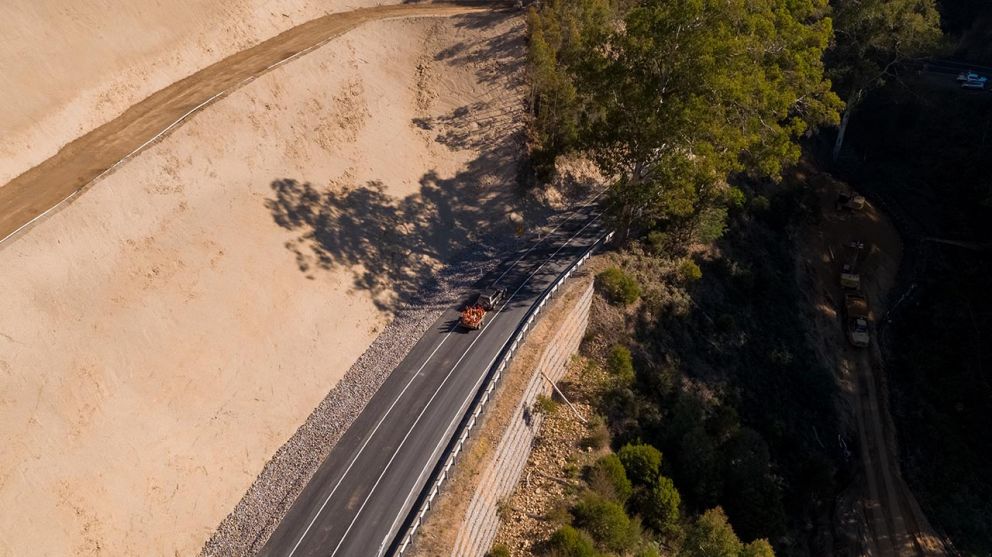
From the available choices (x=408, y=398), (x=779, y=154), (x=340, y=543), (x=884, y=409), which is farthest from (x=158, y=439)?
(x=884, y=409)

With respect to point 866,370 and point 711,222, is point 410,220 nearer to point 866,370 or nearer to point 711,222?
point 711,222

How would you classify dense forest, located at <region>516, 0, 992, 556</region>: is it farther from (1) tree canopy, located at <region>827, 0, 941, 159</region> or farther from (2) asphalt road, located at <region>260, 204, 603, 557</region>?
(2) asphalt road, located at <region>260, 204, 603, 557</region>

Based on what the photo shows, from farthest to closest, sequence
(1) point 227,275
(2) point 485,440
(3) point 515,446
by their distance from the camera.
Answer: (1) point 227,275
(3) point 515,446
(2) point 485,440

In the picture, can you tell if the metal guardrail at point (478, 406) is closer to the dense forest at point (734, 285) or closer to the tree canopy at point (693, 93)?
the dense forest at point (734, 285)

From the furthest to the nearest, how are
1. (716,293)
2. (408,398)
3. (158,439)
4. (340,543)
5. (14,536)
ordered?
1. (716,293)
2. (408,398)
3. (158,439)
4. (340,543)
5. (14,536)

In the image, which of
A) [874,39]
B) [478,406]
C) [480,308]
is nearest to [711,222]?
[480,308]

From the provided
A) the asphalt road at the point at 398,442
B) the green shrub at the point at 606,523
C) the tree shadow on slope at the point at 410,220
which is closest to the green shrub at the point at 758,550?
the green shrub at the point at 606,523

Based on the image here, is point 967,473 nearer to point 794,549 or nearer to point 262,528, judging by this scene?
point 794,549
